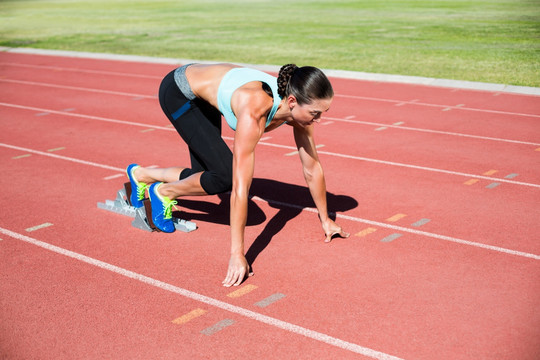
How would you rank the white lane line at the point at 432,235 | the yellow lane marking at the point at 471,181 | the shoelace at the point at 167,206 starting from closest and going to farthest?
the white lane line at the point at 432,235 → the shoelace at the point at 167,206 → the yellow lane marking at the point at 471,181

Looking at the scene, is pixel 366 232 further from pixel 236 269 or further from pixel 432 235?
pixel 236 269

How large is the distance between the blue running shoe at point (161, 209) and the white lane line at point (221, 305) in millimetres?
651

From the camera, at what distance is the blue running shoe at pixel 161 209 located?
5207mm

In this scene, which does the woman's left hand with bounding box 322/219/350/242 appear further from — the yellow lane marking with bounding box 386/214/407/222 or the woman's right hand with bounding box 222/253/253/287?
the woman's right hand with bounding box 222/253/253/287

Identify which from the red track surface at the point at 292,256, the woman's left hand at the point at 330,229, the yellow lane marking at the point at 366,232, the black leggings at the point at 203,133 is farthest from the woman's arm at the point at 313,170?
the black leggings at the point at 203,133

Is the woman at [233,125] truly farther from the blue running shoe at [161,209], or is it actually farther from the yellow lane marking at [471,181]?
the yellow lane marking at [471,181]

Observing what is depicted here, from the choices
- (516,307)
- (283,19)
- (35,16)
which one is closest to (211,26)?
(283,19)

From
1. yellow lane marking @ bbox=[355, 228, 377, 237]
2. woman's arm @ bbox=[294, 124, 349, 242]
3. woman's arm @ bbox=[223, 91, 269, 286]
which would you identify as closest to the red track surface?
yellow lane marking @ bbox=[355, 228, 377, 237]

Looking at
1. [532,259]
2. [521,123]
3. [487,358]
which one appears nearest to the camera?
[487,358]

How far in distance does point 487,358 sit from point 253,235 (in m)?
2.32

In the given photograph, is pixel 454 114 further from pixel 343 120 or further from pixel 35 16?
pixel 35 16

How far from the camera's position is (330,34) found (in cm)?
2377

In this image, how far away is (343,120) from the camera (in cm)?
1016

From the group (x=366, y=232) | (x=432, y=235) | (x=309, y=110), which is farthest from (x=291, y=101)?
(x=432, y=235)
